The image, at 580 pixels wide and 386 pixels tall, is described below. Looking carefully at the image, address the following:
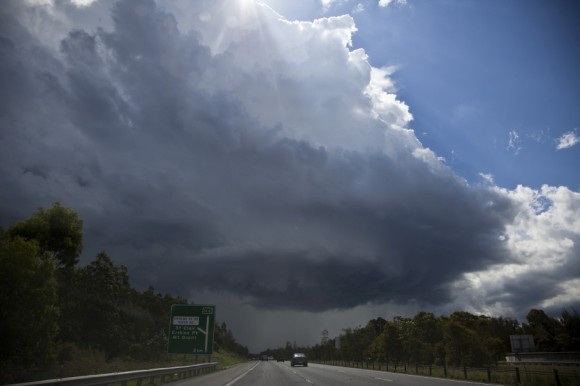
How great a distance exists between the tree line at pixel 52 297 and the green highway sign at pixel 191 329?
8686 millimetres

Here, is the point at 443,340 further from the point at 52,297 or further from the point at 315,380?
the point at 52,297

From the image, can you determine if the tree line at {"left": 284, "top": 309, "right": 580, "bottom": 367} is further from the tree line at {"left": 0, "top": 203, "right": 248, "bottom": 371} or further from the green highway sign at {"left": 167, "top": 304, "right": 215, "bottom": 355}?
the tree line at {"left": 0, "top": 203, "right": 248, "bottom": 371}

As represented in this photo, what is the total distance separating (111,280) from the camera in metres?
66.3

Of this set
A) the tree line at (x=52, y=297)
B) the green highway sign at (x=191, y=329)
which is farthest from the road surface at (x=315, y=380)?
the tree line at (x=52, y=297)

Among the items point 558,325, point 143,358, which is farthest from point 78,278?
point 558,325

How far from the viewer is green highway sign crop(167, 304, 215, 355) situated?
1380 inches

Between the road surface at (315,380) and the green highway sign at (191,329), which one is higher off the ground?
the green highway sign at (191,329)

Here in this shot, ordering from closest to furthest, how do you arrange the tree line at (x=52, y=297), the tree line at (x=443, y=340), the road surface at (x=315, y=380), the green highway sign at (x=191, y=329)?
the road surface at (x=315, y=380) → the tree line at (x=52, y=297) → the green highway sign at (x=191, y=329) → the tree line at (x=443, y=340)

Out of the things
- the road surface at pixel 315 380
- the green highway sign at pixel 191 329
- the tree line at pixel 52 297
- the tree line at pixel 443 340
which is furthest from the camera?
the tree line at pixel 443 340

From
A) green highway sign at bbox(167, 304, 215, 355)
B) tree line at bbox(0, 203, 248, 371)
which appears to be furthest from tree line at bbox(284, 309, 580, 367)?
tree line at bbox(0, 203, 248, 371)

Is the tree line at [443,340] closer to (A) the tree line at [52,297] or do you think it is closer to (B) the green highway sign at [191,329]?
(B) the green highway sign at [191,329]

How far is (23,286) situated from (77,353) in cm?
1993

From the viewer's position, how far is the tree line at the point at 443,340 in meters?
45.4

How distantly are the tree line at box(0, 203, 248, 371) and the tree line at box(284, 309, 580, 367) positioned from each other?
29.3 m
